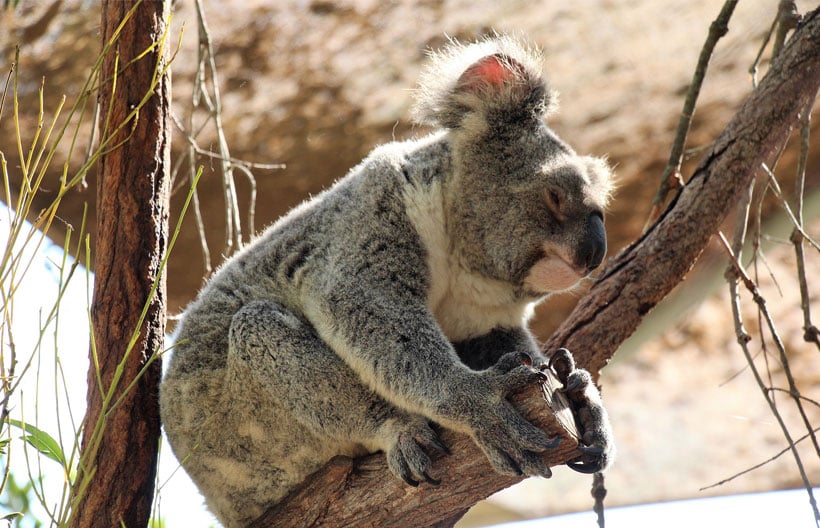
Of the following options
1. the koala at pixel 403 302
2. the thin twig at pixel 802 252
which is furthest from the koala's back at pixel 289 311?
the thin twig at pixel 802 252

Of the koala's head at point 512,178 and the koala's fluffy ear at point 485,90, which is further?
the koala's fluffy ear at point 485,90

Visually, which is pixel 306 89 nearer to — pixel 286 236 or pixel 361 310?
pixel 286 236

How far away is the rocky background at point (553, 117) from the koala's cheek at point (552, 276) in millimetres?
2046

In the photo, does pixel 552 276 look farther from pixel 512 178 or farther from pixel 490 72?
pixel 490 72

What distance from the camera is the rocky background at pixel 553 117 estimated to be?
589cm

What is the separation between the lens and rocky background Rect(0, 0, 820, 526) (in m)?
5.89

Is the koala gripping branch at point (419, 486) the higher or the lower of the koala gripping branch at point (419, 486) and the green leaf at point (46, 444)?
the lower

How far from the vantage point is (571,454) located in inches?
105

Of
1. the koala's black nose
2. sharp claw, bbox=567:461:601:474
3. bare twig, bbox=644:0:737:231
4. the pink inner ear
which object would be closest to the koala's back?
the pink inner ear

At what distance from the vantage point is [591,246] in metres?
3.16

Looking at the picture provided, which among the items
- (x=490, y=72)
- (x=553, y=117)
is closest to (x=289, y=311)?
(x=490, y=72)

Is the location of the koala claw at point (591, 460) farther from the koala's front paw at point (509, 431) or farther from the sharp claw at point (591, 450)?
the koala's front paw at point (509, 431)

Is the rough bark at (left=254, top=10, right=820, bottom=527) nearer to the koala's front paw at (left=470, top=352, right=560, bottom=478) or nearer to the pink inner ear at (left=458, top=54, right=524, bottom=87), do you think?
the koala's front paw at (left=470, top=352, right=560, bottom=478)

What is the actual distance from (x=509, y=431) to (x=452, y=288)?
94cm
